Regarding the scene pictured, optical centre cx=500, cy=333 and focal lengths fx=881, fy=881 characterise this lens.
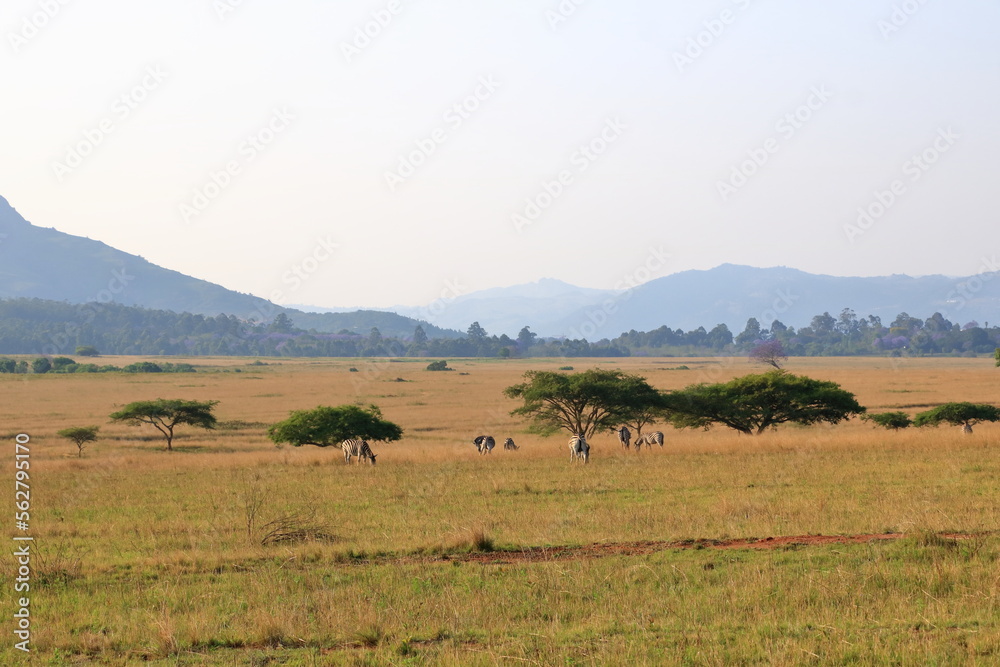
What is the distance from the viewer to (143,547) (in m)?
14.6

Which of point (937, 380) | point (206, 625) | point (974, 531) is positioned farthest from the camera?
point (937, 380)

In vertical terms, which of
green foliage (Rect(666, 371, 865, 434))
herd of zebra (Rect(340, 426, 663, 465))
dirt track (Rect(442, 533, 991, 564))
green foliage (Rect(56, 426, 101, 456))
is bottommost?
green foliage (Rect(56, 426, 101, 456))

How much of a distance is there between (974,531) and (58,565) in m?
13.8

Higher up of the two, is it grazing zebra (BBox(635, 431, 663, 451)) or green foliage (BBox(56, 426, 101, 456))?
grazing zebra (BBox(635, 431, 663, 451))

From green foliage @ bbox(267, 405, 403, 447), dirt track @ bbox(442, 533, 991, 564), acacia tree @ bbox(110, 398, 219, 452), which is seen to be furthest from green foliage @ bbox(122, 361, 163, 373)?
dirt track @ bbox(442, 533, 991, 564)

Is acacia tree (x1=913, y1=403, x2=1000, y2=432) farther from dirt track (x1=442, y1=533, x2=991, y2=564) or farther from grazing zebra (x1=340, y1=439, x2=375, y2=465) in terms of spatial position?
dirt track (x1=442, y1=533, x2=991, y2=564)

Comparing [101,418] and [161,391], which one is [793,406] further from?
[161,391]

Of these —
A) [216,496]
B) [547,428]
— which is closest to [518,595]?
[216,496]

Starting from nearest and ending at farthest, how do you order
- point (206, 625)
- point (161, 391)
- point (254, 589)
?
1. point (206, 625)
2. point (254, 589)
3. point (161, 391)

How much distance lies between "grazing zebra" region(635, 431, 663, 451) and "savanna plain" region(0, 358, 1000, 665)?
475 cm

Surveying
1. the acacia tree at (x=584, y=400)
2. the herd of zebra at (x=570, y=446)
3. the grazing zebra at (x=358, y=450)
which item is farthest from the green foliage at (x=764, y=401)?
the grazing zebra at (x=358, y=450)

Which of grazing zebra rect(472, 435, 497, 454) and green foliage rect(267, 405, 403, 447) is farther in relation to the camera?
green foliage rect(267, 405, 403, 447)

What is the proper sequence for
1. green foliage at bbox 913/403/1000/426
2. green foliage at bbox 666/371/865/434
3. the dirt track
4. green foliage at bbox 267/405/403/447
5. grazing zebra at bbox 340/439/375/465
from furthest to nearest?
green foliage at bbox 913/403/1000/426 → green foliage at bbox 666/371/865/434 → green foliage at bbox 267/405/403/447 → grazing zebra at bbox 340/439/375/465 → the dirt track

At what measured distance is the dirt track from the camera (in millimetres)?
12969
